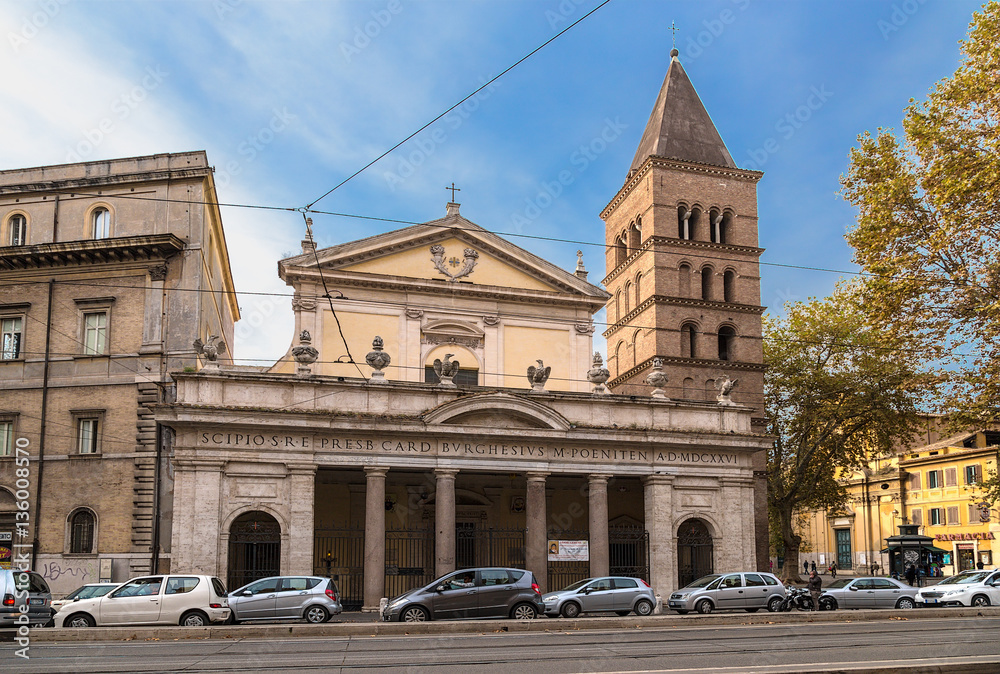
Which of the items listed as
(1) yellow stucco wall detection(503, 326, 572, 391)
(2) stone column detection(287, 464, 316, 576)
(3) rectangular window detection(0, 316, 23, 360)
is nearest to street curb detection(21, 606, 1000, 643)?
(2) stone column detection(287, 464, 316, 576)

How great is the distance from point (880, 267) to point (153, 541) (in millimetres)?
22081

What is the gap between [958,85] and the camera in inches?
956

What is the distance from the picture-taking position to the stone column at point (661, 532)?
29.4 metres

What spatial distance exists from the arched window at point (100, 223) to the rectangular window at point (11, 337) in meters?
3.56

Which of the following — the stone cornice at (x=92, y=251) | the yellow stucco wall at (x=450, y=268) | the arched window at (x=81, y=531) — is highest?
the yellow stucco wall at (x=450, y=268)

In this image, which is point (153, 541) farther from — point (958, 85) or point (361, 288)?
point (958, 85)

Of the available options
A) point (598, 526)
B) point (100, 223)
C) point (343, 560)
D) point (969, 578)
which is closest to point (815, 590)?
point (969, 578)

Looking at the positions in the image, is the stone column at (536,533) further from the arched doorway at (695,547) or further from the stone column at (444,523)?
the arched doorway at (695,547)

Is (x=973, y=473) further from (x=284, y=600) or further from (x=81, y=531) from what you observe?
(x=81, y=531)

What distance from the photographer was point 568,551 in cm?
2889

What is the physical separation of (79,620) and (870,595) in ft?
68.6

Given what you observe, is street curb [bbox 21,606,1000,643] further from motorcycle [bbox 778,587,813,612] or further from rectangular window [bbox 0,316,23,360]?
rectangular window [bbox 0,316,23,360]

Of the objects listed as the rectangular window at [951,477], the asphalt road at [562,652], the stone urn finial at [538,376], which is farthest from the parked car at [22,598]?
the rectangular window at [951,477]

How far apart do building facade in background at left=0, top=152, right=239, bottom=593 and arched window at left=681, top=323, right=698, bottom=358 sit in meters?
19.7
